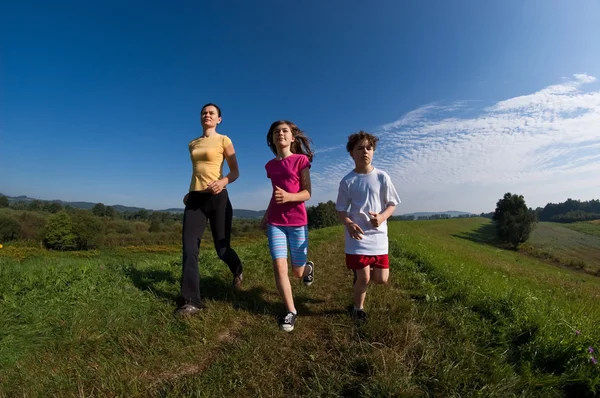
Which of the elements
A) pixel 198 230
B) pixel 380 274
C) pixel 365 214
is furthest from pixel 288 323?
pixel 198 230

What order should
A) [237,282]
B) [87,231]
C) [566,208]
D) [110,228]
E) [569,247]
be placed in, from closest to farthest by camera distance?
[237,282] → [569,247] → [87,231] → [110,228] → [566,208]

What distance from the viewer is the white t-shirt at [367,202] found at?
3.16m

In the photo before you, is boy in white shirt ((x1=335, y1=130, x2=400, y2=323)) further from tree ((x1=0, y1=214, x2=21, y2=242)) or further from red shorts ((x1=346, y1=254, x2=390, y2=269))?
tree ((x1=0, y1=214, x2=21, y2=242))

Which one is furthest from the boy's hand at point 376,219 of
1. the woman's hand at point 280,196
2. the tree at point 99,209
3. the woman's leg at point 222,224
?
the tree at point 99,209

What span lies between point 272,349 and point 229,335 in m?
0.62

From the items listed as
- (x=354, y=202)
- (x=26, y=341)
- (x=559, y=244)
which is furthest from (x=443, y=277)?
(x=559, y=244)

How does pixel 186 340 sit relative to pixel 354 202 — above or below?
below

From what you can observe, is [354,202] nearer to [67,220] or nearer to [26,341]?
[26,341]

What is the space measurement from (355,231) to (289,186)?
998mm


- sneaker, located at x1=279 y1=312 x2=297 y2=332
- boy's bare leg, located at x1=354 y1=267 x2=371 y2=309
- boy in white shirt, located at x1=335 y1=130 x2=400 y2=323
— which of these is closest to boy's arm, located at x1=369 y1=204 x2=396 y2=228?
boy in white shirt, located at x1=335 y1=130 x2=400 y2=323

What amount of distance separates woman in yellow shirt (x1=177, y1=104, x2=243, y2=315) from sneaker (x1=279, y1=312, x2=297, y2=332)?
1142mm

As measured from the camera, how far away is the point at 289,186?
3428 millimetres

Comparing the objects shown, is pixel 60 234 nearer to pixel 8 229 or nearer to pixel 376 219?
pixel 8 229

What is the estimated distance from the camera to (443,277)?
4.90m
